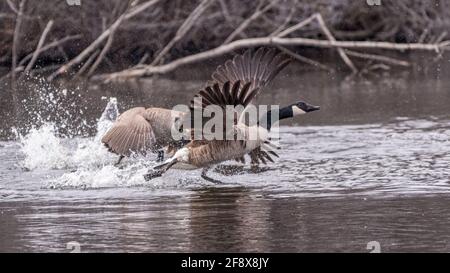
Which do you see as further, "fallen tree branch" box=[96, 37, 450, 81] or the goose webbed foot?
"fallen tree branch" box=[96, 37, 450, 81]

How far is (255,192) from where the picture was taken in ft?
28.9

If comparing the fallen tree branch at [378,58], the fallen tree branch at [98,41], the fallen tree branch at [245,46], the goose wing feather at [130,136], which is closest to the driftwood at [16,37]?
the fallen tree branch at [98,41]

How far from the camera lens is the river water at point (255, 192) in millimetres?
6984

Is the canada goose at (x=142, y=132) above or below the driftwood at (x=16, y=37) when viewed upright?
below

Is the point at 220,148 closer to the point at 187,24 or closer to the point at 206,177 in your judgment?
the point at 206,177

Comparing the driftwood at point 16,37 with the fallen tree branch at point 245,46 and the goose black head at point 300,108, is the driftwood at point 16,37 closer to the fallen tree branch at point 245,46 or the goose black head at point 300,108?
the fallen tree branch at point 245,46

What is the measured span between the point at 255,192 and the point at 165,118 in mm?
1697

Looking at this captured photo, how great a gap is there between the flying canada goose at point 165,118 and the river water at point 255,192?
0.90 ft

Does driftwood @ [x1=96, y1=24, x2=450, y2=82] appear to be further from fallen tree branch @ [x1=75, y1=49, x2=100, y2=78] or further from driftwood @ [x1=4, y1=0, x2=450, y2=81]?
fallen tree branch @ [x1=75, y1=49, x2=100, y2=78]

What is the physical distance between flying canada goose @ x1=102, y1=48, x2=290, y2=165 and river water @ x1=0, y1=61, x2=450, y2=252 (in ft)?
0.90

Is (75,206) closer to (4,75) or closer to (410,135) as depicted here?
(410,135)

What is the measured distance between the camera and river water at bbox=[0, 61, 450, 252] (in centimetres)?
698

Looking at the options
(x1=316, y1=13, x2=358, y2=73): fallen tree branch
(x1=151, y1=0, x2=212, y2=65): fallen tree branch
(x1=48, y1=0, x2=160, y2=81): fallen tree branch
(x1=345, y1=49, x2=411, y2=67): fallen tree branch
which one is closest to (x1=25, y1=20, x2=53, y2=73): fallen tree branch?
(x1=48, y1=0, x2=160, y2=81): fallen tree branch
